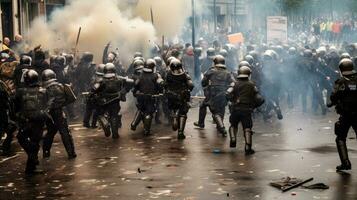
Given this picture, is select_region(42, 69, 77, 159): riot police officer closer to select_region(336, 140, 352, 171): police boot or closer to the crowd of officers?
the crowd of officers

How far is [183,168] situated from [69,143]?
2.47 m

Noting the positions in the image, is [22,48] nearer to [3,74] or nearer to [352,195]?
[3,74]

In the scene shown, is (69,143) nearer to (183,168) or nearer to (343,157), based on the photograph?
(183,168)

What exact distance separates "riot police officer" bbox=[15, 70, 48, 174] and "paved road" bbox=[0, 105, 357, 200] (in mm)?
409

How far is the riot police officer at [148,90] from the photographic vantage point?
17.9 m

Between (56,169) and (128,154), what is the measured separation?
1821 mm

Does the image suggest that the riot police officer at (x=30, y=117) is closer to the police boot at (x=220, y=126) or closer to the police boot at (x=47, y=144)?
the police boot at (x=47, y=144)

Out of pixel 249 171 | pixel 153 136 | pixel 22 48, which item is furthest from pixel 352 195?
pixel 22 48

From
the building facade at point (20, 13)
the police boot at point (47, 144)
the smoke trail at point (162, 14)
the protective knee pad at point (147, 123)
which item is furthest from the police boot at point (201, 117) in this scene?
the smoke trail at point (162, 14)

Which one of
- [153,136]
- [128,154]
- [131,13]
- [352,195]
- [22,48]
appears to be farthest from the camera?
[131,13]

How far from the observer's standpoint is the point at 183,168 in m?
13.4

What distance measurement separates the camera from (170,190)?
11.5 m

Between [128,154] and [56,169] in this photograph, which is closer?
[56,169]

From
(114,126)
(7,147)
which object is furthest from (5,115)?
(114,126)
